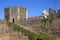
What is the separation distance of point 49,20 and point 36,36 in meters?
7.63

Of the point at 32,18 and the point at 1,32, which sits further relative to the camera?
the point at 32,18

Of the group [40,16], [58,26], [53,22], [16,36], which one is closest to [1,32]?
[16,36]

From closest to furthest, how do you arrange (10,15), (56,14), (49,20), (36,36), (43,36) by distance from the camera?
(43,36)
(36,36)
(49,20)
(56,14)
(10,15)

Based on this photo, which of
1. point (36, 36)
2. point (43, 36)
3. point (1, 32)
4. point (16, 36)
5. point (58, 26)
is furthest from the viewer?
point (58, 26)

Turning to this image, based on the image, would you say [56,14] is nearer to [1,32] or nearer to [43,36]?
[43,36]

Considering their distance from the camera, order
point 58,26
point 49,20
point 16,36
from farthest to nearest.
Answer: point 49,20 < point 58,26 < point 16,36

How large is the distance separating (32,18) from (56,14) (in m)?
3.95

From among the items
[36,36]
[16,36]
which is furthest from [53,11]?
[16,36]

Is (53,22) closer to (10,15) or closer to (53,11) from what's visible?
(53,11)

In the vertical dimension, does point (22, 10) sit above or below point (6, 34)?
above

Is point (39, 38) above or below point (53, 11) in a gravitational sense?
below

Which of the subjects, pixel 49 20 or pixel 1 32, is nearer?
pixel 1 32

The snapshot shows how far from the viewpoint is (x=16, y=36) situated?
16.5m

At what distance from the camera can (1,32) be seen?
1530cm
